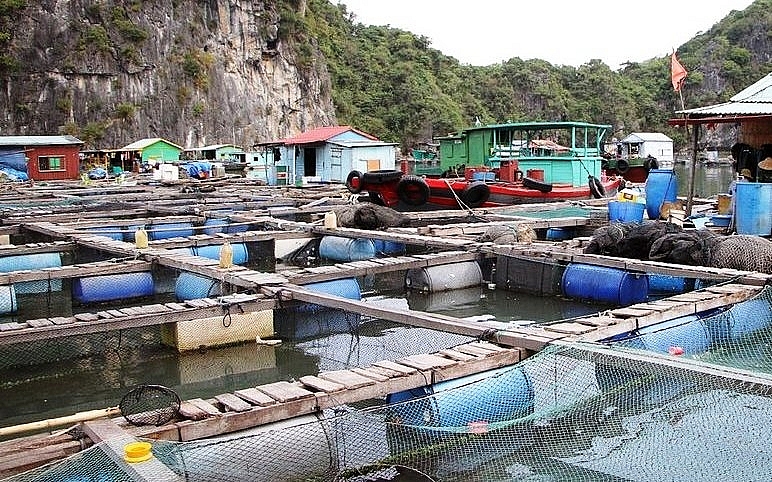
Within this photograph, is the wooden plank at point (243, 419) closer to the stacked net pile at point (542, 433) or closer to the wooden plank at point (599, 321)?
the stacked net pile at point (542, 433)

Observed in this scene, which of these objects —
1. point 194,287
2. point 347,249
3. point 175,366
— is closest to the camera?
point 175,366

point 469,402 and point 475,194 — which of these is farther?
point 475,194

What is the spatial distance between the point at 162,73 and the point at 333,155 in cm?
3333

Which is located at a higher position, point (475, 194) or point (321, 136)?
point (321, 136)

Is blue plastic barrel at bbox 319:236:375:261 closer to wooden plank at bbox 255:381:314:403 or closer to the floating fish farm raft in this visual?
the floating fish farm raft

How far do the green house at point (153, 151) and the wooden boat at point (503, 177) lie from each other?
2901 centimetres

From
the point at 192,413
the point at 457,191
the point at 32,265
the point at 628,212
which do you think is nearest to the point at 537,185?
the point at 457,191

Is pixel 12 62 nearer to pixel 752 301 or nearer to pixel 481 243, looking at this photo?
pixel 481 243

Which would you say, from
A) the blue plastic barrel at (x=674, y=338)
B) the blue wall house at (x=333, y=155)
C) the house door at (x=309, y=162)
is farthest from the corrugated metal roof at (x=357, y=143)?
the blue plastic barrel at (x=674, y=338)

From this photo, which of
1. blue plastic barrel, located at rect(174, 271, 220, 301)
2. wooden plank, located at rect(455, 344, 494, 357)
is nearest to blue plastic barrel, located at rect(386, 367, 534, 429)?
wooden plank, located at rect(455, 344, 494, 357)

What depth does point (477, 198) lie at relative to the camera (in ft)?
64.8

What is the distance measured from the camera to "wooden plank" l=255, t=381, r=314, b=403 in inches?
196

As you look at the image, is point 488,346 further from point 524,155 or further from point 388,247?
point 524,155

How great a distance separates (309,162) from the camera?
31.2 m
